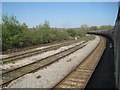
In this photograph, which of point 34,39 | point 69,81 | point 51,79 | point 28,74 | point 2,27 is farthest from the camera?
point 34,39

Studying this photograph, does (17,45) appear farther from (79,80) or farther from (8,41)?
(79,80)

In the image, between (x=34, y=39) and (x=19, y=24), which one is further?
(x=34, y=39)

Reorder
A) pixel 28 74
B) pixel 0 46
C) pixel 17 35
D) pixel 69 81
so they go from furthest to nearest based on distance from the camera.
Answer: pixel 17 35, pixel 0 46, pixel 28 74, pixel 69 81

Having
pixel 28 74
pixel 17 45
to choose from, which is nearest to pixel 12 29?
pixel 17 45

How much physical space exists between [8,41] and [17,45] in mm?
2013

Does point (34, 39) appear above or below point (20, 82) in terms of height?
above

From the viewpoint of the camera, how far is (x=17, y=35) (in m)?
18.0

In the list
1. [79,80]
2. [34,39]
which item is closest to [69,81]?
[79,80]

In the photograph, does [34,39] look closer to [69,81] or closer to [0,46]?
[0,46]

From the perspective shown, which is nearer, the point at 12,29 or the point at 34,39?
the point at 12,29

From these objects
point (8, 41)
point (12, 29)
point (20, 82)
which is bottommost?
point (20, 82)

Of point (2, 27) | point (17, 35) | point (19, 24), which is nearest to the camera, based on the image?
point (2, 27)

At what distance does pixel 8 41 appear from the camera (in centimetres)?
1666

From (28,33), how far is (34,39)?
1.57 m
